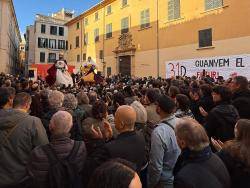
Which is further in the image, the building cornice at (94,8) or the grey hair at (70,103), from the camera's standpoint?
the building cornice at (94,8)

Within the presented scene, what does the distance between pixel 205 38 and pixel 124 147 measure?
1817 centimetres

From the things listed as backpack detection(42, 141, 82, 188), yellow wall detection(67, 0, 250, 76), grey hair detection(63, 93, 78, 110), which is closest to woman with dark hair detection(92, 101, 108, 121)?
backpack detection(42, 141, 82, 188)

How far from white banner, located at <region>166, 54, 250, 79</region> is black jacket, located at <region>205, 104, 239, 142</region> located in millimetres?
12621

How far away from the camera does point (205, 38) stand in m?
20.0

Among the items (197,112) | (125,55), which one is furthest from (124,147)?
(125,55)

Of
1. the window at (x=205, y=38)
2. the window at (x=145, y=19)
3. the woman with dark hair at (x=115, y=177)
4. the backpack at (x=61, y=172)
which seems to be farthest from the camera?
the window at (x=145, y=19)

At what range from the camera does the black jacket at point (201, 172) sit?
95.3 inches

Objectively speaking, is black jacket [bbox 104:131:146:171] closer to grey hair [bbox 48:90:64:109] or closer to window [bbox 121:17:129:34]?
grey hair [bbox 48:90:64:109]

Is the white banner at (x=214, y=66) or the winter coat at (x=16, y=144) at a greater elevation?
the white banner at (x=214, y=66)

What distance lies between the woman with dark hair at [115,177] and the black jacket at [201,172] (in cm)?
83

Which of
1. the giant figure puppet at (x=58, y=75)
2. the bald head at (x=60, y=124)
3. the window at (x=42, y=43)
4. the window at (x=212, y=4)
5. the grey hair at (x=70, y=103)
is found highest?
the window at (x=42, y=43)

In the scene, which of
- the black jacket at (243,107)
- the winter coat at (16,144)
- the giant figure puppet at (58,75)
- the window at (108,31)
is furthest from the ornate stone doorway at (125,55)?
the winter coat at (16,144)

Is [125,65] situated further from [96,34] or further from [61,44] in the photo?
[61,44]

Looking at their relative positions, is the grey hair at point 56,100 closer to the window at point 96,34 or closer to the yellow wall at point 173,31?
the yellow wall at point 173,31
